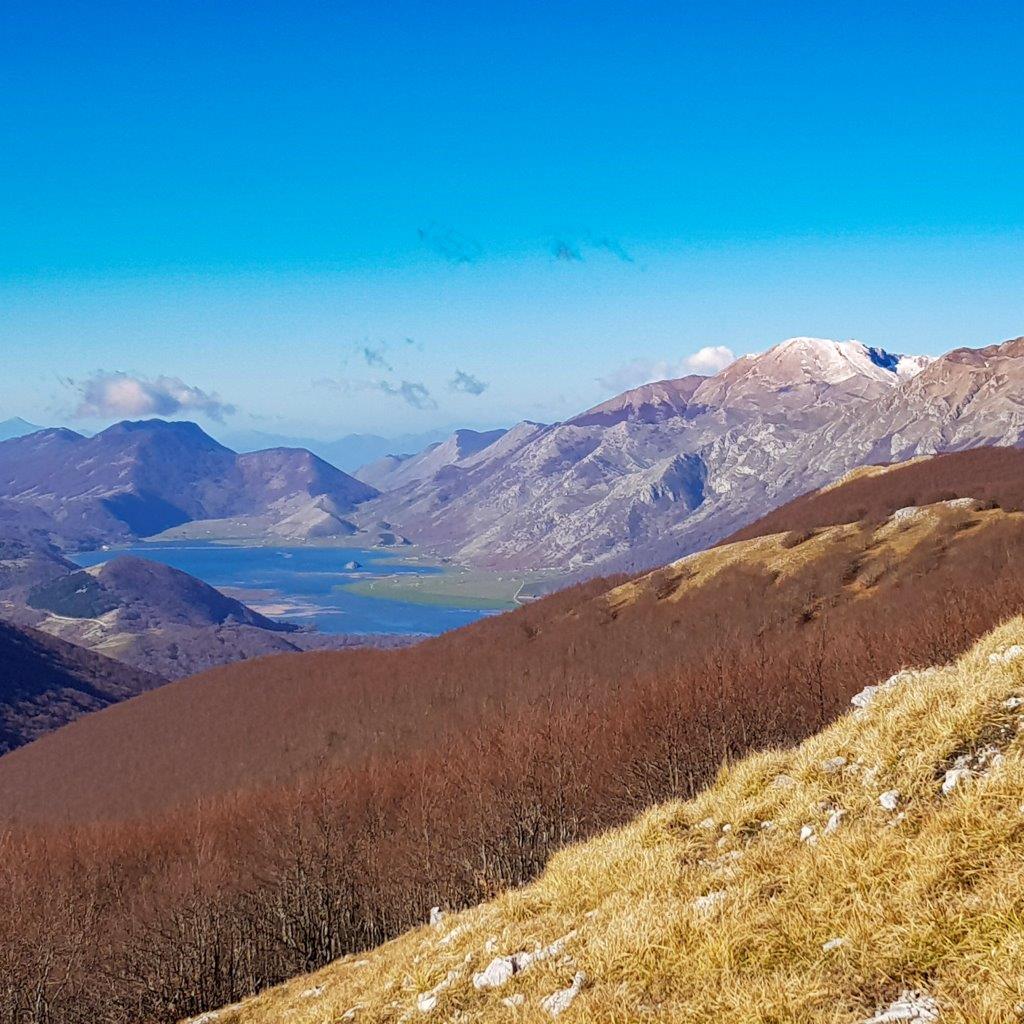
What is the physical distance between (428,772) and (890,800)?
77432 millimetres

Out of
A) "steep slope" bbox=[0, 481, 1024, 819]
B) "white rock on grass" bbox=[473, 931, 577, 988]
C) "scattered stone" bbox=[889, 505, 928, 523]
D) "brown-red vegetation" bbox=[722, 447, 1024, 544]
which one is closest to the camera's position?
"white rock on grass" bbox=[473, 931, 577, 988]

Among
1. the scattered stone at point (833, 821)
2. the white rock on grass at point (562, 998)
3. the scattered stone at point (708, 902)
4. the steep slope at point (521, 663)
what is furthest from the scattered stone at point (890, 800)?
the steep slope at point (521, 663)

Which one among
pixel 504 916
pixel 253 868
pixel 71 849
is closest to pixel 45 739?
pixel 71 849

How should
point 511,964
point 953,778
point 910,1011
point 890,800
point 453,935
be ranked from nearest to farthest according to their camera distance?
1. point 910,1011
2. point 511,964
3. point 953,778
4. point 890,800
5. point 453,935

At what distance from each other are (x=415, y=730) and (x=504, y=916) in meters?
120

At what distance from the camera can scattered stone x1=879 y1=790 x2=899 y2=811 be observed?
12.7 meters

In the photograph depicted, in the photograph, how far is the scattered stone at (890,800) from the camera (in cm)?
1269

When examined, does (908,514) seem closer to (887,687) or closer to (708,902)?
(887,687)

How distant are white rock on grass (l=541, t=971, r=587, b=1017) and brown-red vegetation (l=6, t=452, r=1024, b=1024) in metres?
6.73

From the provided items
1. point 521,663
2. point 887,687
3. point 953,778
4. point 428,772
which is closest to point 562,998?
point 953,778

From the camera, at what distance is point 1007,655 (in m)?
16.3

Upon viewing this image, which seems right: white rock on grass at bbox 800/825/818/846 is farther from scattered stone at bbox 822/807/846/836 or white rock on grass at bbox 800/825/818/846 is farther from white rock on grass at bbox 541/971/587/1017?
white rock on grass at bbox 541/971/587/1017

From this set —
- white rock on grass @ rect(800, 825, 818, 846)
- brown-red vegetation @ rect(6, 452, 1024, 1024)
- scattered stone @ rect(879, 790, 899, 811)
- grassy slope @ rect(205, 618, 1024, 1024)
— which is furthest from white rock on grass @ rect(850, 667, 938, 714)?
brown-red vegetation @ rect(6, 452, 1024, 1024)

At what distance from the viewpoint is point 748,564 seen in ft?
410
